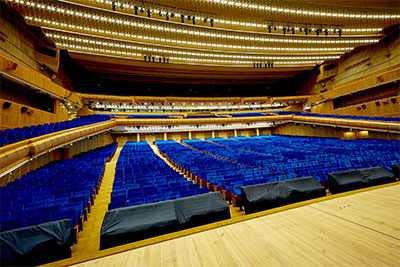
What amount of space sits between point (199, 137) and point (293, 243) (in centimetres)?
1601

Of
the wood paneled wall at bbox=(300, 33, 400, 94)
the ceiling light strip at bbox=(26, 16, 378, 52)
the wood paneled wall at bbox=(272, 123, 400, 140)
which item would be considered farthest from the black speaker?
the wood paneled wall at bbox=(300, 33, 400, 94)

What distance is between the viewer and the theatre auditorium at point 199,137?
1.77 meters

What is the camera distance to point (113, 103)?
17.7 meters

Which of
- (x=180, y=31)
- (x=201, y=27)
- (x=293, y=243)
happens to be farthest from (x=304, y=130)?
(x=293, y=243)

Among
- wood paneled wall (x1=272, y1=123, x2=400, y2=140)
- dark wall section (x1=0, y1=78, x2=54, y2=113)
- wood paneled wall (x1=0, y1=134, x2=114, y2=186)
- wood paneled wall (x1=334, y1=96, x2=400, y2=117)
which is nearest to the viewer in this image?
wood paneled wall (x1=0, y1=134, x2=114, y2=186)

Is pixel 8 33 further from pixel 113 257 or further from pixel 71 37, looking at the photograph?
pixel 113 257

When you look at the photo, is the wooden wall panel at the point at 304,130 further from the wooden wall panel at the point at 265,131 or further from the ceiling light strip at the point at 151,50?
the ceiling light strip at the point at 151,50

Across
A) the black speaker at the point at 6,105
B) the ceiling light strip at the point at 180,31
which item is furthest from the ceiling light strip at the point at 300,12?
the black speaker at the point at 6,105

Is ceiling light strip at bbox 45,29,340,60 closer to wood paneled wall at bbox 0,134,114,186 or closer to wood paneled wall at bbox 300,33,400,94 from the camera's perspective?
wood paneled wall at bbox 300,33,400,94

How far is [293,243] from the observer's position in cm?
163

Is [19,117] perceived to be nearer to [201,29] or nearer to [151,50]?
[151,50]

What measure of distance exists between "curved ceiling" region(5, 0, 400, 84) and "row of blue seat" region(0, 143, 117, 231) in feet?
28.2

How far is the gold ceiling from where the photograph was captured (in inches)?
346

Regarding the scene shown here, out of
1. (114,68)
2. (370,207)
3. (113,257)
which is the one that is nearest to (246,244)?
(113,257)
